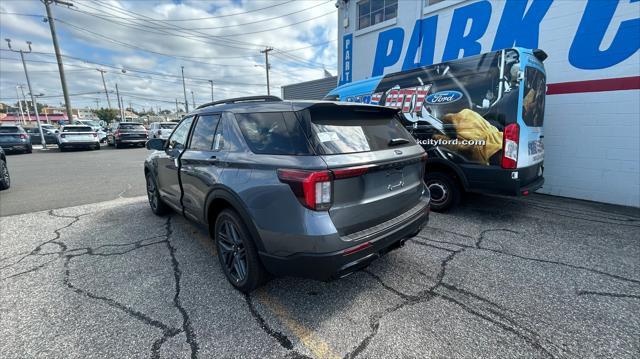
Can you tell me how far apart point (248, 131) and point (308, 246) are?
120 centimetres

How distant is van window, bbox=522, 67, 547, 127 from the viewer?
3838 mm

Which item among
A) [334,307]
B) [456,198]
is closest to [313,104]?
[334,307]

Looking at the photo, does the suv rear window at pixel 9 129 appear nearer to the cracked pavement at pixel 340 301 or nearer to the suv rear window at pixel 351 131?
the cracked pavement at pixel 340 301

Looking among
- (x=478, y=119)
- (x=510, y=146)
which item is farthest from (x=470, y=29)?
(x=510, y=146)

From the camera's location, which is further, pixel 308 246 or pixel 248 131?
pixel 248 131

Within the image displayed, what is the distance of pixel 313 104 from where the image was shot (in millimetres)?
2256

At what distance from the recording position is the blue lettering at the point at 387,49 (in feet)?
29.4

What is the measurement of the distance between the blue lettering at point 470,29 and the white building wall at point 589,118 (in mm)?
286

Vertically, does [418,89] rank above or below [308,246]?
above

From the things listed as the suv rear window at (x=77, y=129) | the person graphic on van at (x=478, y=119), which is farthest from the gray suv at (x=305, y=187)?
the suv rear window at (x=77, y=129)

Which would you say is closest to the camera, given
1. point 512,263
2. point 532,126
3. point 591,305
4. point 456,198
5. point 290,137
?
point 290,137

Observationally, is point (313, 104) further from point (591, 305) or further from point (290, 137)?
point (591, 305)

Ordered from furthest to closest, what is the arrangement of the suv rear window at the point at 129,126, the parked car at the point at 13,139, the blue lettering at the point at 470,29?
the suv rear window at the point at 129,126 → the parked car at the point at 13,139 → the blue lettering at the point at 470,29

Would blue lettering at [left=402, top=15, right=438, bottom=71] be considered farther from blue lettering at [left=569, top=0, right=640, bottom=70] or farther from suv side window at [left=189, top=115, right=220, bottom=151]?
suv side window at [left=189, top=115, right=220, bottom=151]
